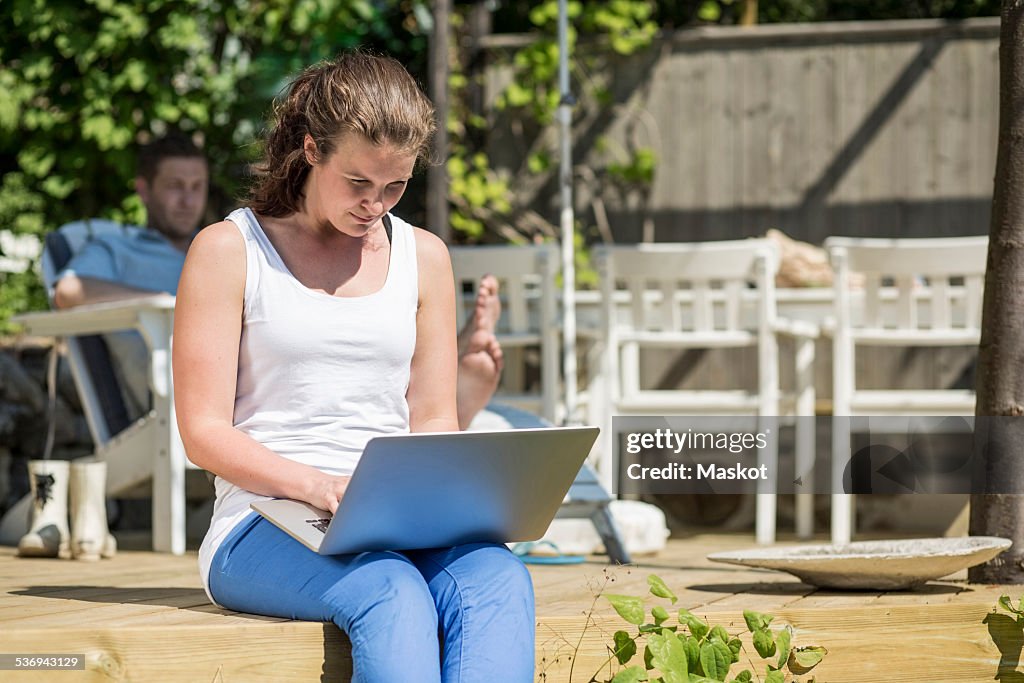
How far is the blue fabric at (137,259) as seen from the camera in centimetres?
391

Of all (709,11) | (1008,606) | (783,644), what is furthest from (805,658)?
(709,11)

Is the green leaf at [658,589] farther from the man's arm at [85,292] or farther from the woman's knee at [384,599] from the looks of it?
the man's arm at [85,292]

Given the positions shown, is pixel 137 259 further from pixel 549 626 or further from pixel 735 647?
pixel 735 647

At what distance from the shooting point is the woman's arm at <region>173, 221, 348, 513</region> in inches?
76.0

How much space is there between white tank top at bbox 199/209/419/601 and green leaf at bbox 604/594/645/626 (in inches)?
17.8

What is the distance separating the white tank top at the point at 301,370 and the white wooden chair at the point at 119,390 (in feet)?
4.73

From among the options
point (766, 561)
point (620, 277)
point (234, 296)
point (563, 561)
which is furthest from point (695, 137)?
point (234, 296)

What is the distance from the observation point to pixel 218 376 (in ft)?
6.52

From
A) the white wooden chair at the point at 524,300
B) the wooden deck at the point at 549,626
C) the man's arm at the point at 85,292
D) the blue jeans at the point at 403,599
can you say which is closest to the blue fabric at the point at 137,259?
the man's arm at the point at 85,292

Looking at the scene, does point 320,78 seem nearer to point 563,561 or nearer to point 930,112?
point 563,561

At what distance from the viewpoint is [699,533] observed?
4.73m

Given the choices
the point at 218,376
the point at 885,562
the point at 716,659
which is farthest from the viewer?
the point at 885,562

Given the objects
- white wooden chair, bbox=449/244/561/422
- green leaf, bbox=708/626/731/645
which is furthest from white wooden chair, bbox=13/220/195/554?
green leaf, bbox=708/626/731/645

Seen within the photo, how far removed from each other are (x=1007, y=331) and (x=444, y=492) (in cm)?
133
